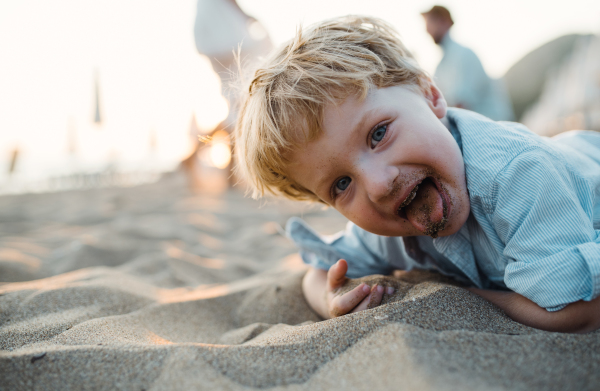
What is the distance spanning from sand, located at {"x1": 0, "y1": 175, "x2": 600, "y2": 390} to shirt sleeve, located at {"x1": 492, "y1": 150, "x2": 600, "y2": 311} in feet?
0.40

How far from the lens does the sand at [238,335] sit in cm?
73

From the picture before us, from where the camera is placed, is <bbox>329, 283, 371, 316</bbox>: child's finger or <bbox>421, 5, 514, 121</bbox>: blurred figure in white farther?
<bbox>421, 5, 514, 121</bbox>: blurred figure in white

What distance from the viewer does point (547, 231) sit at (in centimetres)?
100

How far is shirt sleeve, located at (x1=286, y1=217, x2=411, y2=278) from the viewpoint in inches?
67.3

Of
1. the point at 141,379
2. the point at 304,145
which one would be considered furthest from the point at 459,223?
the point at 141,379

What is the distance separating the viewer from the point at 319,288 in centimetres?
157

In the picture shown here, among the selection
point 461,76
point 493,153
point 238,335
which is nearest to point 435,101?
point 493,153

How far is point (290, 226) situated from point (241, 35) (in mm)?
3331

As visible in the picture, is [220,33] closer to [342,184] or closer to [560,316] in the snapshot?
[342,184]

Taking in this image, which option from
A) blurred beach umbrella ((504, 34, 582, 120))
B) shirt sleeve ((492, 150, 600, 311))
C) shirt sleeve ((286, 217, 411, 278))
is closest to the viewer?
shirt sleeve ((492, 150, 600, 311))

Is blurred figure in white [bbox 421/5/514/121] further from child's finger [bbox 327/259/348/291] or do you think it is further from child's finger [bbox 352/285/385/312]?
child's finger [bbox 352/285/385/312]

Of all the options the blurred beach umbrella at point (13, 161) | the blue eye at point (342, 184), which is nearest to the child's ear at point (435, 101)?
the blue eye at point (342, 184)

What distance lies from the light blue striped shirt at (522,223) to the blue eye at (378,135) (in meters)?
0.28

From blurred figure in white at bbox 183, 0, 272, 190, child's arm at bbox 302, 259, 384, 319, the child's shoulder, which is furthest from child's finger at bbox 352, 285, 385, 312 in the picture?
blurred figure in white at bbox 183, 0, 272, 190
